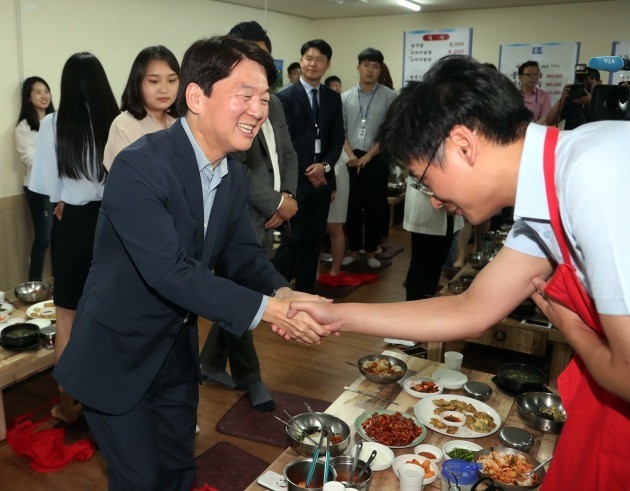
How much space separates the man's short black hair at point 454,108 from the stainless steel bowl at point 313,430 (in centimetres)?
91

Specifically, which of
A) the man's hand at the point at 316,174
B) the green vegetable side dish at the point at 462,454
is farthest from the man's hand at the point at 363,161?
the green vegetable side dish at the point at 462,454

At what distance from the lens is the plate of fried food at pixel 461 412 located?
6.16 feet

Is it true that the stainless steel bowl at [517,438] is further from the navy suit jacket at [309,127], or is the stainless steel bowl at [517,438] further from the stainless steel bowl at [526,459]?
the navy suit jacket at [309,127]

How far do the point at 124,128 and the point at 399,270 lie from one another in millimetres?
3487

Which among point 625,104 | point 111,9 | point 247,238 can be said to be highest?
point 111,9

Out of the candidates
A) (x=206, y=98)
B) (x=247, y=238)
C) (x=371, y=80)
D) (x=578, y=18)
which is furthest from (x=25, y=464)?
(x=578, y=18)

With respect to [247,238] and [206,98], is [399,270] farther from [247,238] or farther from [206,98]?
[206,98]

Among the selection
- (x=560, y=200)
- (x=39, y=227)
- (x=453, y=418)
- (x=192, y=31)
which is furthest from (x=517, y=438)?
(x=192, y=31)

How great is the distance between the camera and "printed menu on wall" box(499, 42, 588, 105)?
7078 millimetres

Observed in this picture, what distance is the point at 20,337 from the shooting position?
107 inches

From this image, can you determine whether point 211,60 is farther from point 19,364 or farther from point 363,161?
point 363,161

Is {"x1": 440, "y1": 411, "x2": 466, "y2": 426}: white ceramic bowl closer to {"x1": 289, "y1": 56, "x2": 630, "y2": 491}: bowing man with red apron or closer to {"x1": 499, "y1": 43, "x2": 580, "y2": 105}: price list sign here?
{"x1": 289, "y1": 56, "x2": 630, "y2": 491}: bowing man with red apron

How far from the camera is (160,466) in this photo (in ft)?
6.29

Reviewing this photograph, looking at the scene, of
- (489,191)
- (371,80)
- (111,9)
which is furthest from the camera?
(371,80)
